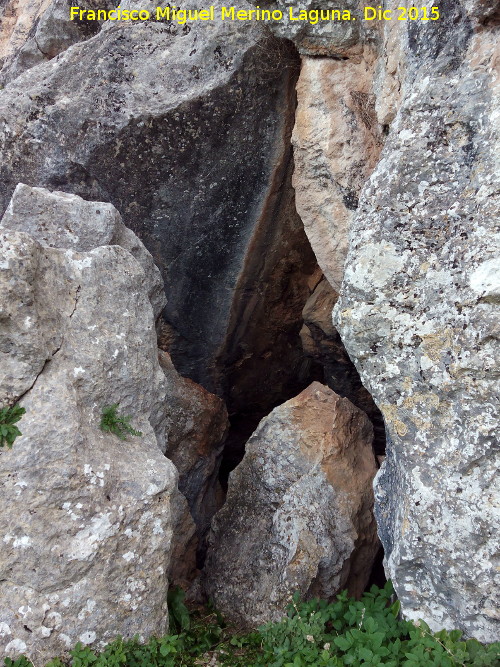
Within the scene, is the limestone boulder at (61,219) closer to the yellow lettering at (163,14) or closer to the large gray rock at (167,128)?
the large gray rock at (167,128)

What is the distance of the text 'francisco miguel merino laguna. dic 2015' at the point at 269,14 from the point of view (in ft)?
12.4

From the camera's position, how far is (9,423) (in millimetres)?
3264

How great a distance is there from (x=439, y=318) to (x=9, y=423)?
231cm

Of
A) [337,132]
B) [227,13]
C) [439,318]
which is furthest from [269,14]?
[439,318]

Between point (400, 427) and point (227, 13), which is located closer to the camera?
point (400, 427)

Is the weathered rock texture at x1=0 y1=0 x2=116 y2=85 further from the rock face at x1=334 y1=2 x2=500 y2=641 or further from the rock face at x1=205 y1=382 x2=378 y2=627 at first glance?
the rock face at x1=205 y1=382 x2=378 y2=627

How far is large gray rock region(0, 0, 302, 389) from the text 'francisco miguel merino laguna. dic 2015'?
70mm

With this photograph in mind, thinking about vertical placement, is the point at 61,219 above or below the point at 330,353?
above

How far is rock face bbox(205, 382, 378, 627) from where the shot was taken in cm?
442

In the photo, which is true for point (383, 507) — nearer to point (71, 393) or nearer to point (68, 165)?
point (71, 393)

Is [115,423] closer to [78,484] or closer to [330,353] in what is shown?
[78,484]

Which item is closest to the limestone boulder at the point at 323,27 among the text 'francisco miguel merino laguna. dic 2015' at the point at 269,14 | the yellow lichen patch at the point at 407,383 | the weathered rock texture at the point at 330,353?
the text 'francisco miguel merino laguna. dic 2015' at the point at 269,14

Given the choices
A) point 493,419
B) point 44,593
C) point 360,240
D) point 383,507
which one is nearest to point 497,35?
point 360,240

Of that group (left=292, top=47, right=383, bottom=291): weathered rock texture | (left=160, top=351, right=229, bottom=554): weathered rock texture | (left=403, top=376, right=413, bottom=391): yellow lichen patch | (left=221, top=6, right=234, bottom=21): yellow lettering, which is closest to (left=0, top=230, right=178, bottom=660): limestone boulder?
(left=403, top=376, right=413, bottom=391): yellow lichen patch
